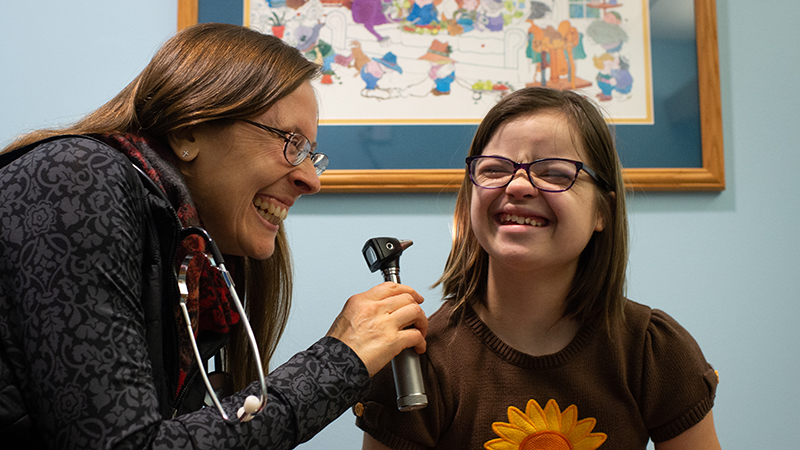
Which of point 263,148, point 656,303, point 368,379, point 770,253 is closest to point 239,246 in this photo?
point 263,148

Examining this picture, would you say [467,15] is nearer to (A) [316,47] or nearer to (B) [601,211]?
(A) [316,47]

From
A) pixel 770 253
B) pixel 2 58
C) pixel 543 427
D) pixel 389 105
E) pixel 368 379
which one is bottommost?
pixel 543 427

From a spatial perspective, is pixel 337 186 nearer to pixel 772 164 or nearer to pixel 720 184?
pixel 720 184

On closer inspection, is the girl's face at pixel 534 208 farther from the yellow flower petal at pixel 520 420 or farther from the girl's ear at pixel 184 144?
the girl's ear at pixel 184 144

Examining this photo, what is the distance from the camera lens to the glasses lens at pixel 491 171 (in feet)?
3.04

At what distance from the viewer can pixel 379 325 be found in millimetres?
812

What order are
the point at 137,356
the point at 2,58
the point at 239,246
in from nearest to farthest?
the point at 137,356
the point at 239,246
the point at 2,58

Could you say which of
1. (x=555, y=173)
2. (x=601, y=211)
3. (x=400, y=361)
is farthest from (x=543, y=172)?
(x=400, y=361)

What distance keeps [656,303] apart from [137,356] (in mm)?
1068

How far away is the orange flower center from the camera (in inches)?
36.4

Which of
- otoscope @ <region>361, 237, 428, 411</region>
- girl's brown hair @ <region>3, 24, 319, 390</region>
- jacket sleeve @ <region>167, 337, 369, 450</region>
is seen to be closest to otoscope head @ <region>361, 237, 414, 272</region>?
otoscope @ <region>361, 237, 428, 411</region>

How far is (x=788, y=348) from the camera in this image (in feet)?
4.25

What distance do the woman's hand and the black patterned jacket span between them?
0.34 ft

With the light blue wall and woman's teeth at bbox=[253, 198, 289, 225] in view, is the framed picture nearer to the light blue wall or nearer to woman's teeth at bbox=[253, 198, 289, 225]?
the light blue wall
